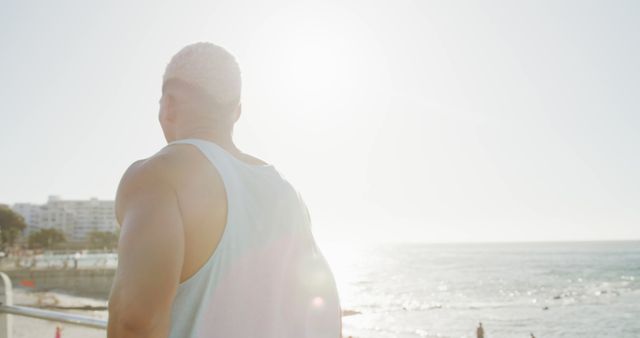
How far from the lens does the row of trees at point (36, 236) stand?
8712 cm

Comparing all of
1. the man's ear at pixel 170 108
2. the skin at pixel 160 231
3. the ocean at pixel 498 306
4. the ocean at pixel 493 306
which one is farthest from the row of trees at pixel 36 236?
the skin at pixel 160 231

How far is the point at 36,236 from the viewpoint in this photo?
103 m

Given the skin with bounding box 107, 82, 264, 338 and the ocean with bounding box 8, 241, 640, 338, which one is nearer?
the skin with bounding box 107, 82, 264, 338

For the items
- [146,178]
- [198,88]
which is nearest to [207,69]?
[198,88]

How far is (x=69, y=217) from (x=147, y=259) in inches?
7927

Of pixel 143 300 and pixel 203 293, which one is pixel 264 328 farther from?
pixel 143 300

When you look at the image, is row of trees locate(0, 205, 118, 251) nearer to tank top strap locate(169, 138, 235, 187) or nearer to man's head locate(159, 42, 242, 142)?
man's head locate(159, 42, 242, 142)

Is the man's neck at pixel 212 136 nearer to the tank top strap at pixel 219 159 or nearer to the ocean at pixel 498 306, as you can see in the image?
the tank top strap at pixel 219 159

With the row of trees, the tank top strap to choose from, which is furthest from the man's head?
the row of trees

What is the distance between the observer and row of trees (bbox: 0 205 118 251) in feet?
286

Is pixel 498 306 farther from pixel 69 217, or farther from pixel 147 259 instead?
pixel 69 217

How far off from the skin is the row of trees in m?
95.8

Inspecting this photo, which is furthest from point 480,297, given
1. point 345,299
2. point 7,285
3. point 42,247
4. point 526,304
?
point 42,247

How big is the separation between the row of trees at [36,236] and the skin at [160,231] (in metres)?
95.8
